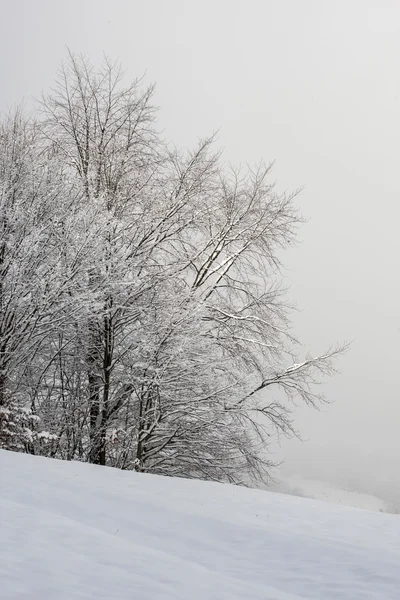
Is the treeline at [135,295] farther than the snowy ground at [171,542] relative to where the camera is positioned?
Yes

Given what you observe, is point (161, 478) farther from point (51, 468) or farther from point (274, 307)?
point (274, 307)

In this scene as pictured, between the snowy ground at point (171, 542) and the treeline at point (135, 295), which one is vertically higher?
the treeline at point (135, 295)

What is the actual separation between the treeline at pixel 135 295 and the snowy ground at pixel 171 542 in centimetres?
300

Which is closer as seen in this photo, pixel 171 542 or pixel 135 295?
pixel 171 542

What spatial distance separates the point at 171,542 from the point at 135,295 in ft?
25.3

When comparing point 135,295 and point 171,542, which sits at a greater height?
point 135,295

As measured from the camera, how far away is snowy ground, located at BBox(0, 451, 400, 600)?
4.65 meters

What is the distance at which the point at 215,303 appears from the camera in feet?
53.3

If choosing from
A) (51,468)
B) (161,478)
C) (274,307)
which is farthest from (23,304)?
(274,307)

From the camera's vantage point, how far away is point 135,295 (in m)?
13.7

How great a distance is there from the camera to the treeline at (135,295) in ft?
39.2

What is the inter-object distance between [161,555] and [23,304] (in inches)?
261

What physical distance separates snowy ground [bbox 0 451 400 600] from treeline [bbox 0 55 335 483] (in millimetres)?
2998

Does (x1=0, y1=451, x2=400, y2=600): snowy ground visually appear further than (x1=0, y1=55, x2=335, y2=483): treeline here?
No
